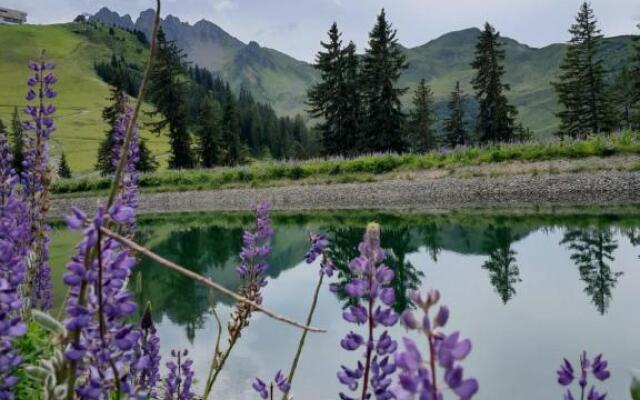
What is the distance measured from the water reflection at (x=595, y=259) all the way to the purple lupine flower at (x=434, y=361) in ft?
34.0

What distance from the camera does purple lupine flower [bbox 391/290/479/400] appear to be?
0.79 meters

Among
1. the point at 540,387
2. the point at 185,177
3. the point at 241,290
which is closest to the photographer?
the point at 241,290

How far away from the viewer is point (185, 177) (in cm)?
4247

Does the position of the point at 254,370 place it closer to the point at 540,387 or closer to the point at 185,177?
the point at 540,387

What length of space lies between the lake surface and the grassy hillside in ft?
217

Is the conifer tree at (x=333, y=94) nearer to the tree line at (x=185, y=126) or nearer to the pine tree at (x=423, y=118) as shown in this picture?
the tree line at (x=185, y=126)

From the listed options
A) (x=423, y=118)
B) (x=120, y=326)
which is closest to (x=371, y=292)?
(x=120, y=326)

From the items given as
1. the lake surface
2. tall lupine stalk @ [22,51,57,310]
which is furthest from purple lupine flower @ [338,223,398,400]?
tall lupine stalk @ [22,51,57,310]

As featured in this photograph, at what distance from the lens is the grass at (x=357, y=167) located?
27844 mm

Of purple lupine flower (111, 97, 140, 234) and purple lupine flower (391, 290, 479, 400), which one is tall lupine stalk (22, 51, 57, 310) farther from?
purple lupine flower (391, 290, 479, 400)

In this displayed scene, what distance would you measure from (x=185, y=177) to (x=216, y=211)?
711 centimetres

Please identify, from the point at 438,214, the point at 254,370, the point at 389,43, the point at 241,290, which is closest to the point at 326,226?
the point at 438,214

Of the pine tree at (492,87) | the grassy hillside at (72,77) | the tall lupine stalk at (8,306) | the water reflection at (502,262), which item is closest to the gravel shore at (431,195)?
the water reflection at (502,262)

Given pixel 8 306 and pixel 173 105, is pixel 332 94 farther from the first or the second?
pixel 8 306
